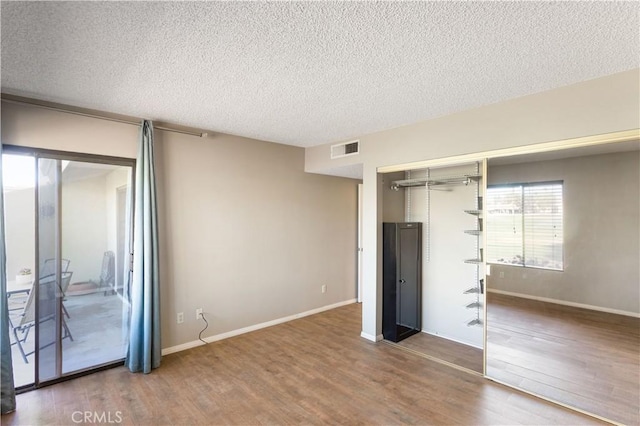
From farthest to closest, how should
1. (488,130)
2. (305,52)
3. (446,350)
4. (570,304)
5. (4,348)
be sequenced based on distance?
(446,350)
(570,304)
(488,130)
(4,348)
(305,52)

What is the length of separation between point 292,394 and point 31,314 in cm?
252

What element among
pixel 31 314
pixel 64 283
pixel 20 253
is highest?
pixel 20 253

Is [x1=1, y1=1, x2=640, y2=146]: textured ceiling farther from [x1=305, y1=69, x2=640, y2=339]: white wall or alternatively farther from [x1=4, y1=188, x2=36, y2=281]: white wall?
[x1=4, y1=188, x2=36, y2=281]: white wall

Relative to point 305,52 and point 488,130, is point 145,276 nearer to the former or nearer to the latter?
point 305,52

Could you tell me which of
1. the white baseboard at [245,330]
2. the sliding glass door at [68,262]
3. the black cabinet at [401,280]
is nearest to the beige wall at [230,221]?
the white baseboard at [245,330]

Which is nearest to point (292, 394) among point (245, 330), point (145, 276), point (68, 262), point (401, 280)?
point (245, 330)

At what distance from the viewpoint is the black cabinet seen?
3834 mm

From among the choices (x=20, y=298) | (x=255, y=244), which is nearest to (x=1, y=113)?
(x=20, y=298)

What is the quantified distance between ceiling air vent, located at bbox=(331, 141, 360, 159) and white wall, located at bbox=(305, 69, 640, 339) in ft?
0.24

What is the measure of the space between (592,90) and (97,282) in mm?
4793

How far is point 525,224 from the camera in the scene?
9.93 ft

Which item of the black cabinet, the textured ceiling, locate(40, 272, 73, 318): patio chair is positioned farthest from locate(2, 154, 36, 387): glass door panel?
the black cabinet

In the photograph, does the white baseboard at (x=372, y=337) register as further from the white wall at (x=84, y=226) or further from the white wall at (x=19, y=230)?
the white wall at (x=19, y=230)

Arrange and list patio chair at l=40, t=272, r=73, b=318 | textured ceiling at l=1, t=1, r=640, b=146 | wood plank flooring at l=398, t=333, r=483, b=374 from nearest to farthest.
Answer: textured ceiling at l=1, t=1, r=640, b=146, patio chair at l=40, t=272, r=73, b=318, wood plank flooring at l=398, t=333, r=483, b=374
